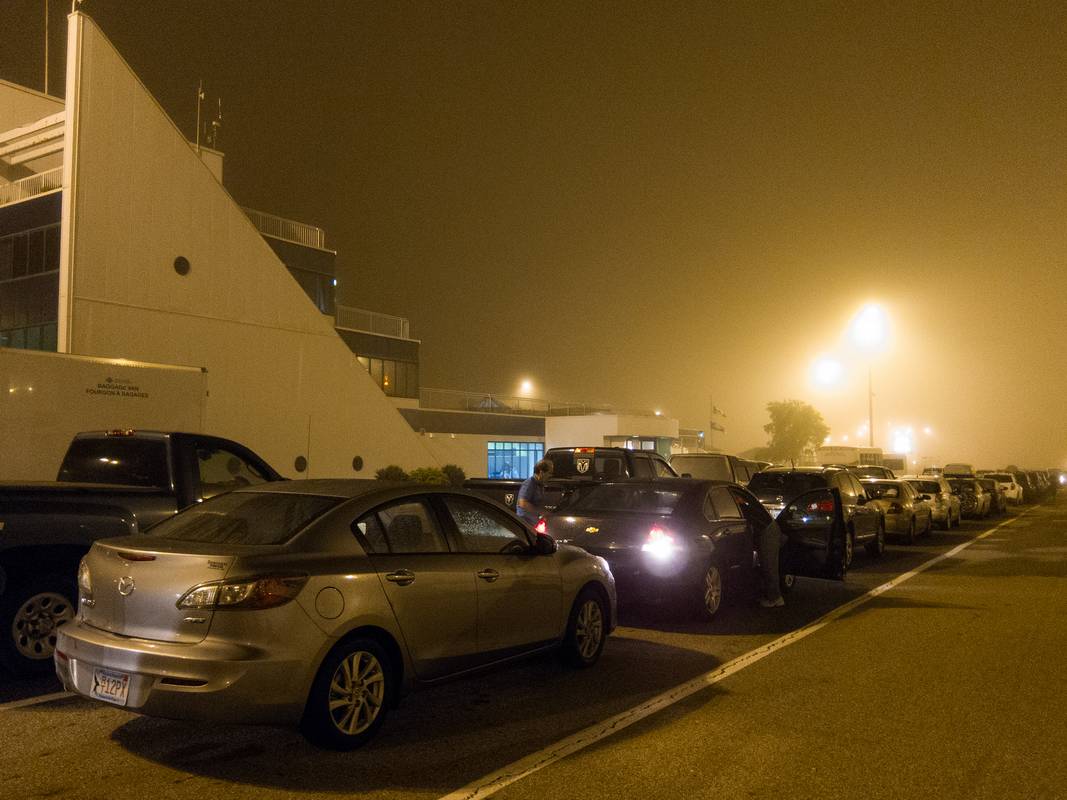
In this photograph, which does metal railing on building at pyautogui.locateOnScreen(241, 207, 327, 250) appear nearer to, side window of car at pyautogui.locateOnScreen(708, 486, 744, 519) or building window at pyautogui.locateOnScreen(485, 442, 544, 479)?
building window at pyautogui.locateOnScreen(485, 442, 544, 479)

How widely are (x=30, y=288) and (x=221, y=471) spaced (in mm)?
24809

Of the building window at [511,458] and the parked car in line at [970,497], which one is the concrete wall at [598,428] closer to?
the building window at [511,458]

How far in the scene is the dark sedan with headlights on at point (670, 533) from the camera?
31.1ft

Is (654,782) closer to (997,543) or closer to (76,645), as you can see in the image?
(76,645)

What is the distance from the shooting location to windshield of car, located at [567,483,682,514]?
33.0 ft

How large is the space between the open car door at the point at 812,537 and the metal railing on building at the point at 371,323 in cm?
3994

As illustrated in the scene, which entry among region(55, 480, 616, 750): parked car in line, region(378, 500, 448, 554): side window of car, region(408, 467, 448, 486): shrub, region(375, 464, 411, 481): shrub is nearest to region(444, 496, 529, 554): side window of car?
region(55, 480, 616, 750): parked car in line

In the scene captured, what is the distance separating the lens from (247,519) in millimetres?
5883

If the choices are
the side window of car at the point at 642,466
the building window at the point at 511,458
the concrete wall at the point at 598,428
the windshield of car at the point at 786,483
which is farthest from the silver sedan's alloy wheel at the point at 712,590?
the building window at the point at 511,458

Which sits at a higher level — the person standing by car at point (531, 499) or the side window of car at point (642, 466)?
the side window of car at point (642, 466)

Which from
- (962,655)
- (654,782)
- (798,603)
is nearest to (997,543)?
(798,603)

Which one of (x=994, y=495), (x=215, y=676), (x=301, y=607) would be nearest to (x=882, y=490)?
(x=994, y=495)

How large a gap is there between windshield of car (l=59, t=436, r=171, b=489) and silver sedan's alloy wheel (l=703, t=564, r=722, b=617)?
17.8ft

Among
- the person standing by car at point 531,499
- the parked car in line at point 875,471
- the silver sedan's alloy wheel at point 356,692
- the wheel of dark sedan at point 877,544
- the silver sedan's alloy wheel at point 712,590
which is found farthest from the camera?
the parked car in line at point 875,471
